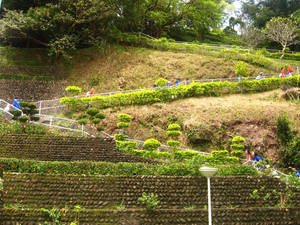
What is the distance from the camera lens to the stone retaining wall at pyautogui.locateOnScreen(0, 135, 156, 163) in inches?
620

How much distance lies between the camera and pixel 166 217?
11812 mm

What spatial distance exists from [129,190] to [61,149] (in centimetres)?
480

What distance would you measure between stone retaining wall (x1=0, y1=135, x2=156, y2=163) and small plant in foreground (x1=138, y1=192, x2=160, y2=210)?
158 inches

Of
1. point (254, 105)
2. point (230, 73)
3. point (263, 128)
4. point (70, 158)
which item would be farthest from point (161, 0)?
point (70, 158)

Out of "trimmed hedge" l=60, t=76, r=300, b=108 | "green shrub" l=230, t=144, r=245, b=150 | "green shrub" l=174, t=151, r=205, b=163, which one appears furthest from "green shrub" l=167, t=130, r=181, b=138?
"trimmed hedge" l=60, t=76, r=300, b=108

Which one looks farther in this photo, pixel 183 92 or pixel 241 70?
pixel 241 70

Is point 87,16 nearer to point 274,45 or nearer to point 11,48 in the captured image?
point 11,48

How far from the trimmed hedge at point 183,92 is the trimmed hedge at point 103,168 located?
27.9 feet

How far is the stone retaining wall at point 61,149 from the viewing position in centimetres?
1576

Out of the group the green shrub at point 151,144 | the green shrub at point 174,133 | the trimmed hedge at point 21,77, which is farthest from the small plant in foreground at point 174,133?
the trimmed hedge at point 21,77

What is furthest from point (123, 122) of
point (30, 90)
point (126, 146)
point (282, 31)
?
point (282, 31)

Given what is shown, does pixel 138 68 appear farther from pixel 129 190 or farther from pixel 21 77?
pixel 129 190

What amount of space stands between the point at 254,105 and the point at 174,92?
17.0 ft

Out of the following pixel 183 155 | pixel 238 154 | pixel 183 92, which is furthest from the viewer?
pixel 183 92
